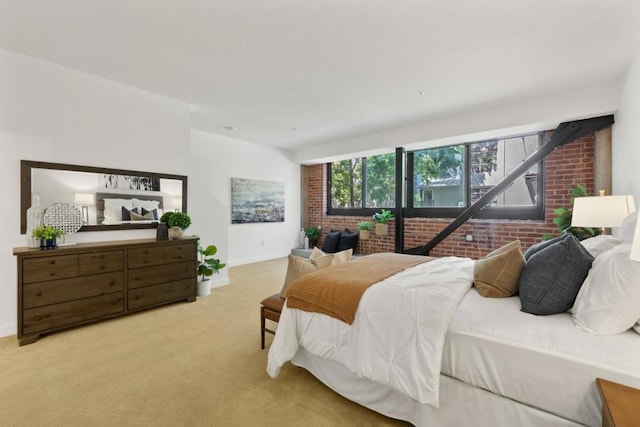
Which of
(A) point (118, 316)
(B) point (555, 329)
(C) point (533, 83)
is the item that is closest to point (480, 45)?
(C) point (533, 83)

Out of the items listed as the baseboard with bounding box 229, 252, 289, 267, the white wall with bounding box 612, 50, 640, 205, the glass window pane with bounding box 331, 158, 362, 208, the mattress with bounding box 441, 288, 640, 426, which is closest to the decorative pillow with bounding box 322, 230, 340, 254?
the glass window pane with bounding box 331, 158, 362, 208

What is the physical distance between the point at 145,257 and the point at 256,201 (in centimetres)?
315

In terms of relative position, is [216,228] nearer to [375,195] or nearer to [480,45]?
[375,195]

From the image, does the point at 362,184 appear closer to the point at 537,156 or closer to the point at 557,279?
the point at 537,156

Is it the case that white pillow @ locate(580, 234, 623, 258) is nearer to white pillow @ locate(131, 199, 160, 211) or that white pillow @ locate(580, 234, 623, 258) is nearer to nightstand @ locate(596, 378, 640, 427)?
nightstand @ locate(596, 378, 640, 427)

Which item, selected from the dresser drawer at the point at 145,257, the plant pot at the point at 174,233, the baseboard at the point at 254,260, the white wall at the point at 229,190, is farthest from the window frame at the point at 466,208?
Result: the dresser drawer at the point at 145,257

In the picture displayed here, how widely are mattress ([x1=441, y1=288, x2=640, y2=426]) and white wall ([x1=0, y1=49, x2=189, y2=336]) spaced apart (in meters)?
3.76

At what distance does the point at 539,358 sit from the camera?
1.30 meters

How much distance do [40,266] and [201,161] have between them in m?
3.03

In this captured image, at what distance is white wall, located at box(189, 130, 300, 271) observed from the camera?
4.79 m

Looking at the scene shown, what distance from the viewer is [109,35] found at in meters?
2.45

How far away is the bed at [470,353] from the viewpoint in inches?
49.3

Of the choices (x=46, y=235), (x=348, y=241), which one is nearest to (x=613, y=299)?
(x=46, y=235)

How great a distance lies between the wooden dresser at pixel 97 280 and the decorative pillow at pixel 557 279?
353 centimetres
